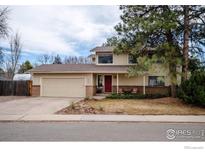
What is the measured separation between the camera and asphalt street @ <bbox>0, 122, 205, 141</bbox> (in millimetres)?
7469

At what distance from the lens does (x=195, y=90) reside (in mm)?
14617

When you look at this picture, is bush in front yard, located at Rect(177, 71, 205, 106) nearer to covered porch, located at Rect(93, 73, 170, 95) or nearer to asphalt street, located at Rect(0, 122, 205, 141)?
asphalt street, located at Rect(0, 122, 205, 141)

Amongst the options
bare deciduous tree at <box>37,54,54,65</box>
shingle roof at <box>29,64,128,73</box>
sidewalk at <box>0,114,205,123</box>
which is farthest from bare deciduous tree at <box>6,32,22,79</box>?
sidewalk at <box>0,114,205,123</box>

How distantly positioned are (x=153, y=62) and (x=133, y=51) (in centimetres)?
191

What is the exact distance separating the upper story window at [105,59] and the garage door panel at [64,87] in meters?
3.12

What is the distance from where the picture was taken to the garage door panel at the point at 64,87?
22.6 m

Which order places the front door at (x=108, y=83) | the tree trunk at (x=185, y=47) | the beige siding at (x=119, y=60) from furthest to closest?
the front door at (x=108, y=83)
the beige siding at (x=119, y=60)
the tree trunk at (x=185, y=47)

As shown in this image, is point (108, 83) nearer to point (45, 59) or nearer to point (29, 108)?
point (29, 108)

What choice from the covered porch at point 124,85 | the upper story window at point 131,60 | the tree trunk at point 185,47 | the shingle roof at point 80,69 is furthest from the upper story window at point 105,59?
the tree trunk at point 185,47

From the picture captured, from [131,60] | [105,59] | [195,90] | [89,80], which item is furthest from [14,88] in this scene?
[195,90]

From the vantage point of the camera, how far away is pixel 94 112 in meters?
12.7

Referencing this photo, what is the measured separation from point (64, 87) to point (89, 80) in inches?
85.1

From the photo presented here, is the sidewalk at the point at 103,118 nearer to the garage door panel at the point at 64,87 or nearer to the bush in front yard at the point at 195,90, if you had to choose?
the bush in front yard at the point at 195,90

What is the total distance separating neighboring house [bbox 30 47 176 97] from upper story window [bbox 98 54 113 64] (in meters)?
0.21
